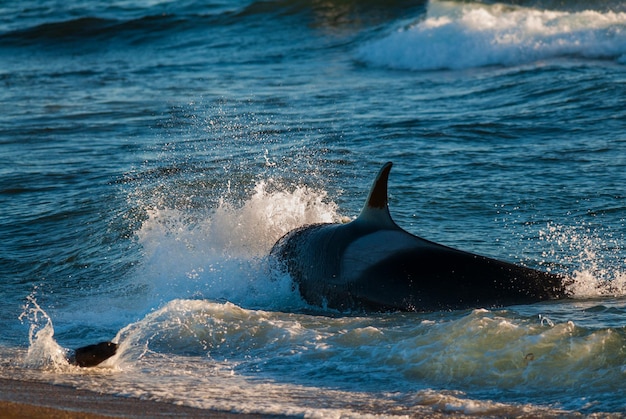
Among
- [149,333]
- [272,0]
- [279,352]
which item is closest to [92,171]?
[149,333]

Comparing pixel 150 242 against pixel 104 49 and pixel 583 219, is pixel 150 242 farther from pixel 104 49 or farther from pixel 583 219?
pixel 104 49

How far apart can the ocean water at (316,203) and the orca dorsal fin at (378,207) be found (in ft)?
2.16

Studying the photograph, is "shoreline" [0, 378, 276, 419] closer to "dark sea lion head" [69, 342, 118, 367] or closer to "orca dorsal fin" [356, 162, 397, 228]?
"dark sea lion head" [69, 342, 118, 367]

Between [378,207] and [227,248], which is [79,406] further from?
[227,248]

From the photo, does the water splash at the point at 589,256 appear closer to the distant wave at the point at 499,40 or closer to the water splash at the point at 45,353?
the water splash at the point at 45,353

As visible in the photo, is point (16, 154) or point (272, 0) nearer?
point (16, 154)

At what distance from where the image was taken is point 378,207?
22.5ft

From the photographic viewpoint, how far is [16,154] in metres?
13.6

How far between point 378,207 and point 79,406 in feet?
7.90

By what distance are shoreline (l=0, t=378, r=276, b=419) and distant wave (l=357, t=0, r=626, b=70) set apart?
1336cm

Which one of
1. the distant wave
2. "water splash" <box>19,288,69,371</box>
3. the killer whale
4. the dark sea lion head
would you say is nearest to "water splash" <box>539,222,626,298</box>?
the killer whale

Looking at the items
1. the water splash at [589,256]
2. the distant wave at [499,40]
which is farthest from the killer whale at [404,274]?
the distant wave at [499,40]

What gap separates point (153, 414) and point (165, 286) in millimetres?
3047

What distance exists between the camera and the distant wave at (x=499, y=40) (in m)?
18.5
